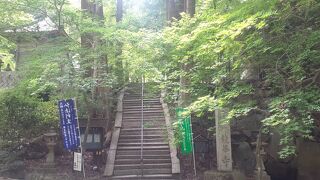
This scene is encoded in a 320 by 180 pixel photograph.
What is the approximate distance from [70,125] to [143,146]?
362cm

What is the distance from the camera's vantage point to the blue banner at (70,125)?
39.4 feet

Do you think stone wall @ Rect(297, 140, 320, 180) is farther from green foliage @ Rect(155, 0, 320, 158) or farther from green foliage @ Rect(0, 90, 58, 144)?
green foliage @ Rect(0, 90, 58, 144)

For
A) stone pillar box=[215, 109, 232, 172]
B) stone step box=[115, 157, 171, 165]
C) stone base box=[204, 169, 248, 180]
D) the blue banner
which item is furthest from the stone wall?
the blue banner

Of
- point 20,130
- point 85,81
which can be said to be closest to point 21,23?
point 85,81

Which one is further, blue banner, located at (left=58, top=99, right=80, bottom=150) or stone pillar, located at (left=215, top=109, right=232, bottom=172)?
blue banner, located at (left=58, top=99, right=80, bottom=150)

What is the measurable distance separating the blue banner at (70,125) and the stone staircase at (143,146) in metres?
1.91

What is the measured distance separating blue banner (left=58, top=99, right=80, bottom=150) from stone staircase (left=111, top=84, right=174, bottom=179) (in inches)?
75.0

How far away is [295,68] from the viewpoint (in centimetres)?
561

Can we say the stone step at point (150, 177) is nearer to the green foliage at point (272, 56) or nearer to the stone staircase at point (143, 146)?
the stone staircase at point (143, 146)

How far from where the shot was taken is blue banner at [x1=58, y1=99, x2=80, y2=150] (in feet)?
39.4

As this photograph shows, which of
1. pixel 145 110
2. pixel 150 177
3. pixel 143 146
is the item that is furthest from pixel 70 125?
pixel 145 110

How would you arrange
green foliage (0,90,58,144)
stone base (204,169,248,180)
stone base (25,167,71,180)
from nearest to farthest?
stone base (204,169,248,180), stone base (25,167,71,180), green foliage (0,90,58,144)

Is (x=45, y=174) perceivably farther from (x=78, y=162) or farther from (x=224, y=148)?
(x=224, y=148)

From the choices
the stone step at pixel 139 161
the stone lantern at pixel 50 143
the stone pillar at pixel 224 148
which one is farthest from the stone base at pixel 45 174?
the stone pillar at pixel 224 148
